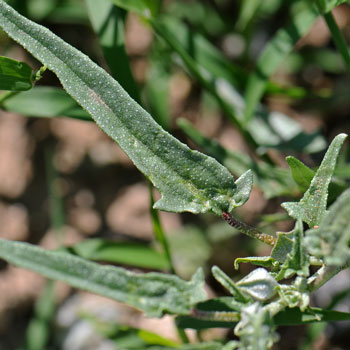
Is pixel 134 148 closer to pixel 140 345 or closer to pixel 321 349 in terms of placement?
pixel 140 345

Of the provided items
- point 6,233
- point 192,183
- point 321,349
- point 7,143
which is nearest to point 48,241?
point 6,233

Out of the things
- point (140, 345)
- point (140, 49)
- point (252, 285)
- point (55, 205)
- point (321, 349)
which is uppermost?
point (140, 49)

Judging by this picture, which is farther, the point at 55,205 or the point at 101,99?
the point at 55,205

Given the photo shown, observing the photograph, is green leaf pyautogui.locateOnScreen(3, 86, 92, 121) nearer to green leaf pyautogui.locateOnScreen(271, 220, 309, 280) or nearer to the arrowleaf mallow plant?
the arrowleaf mallow plant

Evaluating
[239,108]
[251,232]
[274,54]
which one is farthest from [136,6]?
[251,232]

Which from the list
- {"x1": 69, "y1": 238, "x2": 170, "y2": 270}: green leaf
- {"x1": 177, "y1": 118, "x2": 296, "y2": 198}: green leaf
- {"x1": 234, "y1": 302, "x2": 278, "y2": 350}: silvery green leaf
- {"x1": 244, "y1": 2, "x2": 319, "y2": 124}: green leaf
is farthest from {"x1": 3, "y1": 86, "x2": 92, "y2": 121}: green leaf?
{"x1": 234, "y1": 302, "x2": 278, "y2": 350}: silvery green leaf

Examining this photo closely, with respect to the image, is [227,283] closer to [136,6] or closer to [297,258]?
[297,258]
